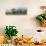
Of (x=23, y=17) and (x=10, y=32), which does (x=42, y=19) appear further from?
(x=10, y=32)

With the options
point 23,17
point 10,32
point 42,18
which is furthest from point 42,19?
point 10,32

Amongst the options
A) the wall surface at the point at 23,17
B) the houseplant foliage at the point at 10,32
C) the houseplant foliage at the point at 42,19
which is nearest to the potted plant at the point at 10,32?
the houseplant foliage at the point at 10,32

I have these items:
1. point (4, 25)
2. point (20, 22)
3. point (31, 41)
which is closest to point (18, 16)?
point (20, 22)

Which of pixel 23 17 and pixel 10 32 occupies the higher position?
pixel 23 17

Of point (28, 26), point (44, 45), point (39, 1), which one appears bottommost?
point (44, 45)

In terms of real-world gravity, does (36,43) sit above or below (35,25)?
below

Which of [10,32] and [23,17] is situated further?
[23,17]

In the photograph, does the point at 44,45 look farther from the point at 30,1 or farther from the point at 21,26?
the point at 30,1

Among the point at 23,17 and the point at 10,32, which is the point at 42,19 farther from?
the point at 10,32
